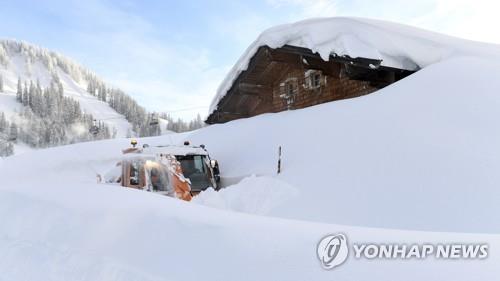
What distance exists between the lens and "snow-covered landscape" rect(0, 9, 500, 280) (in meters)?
2.30

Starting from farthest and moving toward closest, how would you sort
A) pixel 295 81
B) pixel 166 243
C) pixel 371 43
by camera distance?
pixel 295 81
pixel 371 43
pixel 166 243

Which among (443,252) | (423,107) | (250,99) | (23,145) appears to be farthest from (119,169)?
(23,145)

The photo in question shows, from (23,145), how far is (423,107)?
97415mm

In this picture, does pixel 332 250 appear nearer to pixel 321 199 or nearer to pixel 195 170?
pixel 321 199

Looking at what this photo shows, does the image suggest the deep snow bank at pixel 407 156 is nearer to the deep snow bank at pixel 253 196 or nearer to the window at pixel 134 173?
the deep snow bank at pixel 253 196

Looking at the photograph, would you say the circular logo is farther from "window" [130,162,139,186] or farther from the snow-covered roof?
the snow-covered roof

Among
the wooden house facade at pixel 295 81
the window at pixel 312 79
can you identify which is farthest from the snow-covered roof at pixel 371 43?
the window at pixel 312 79

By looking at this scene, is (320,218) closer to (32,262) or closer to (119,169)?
(32,262)

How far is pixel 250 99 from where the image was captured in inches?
637

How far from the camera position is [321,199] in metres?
5.63

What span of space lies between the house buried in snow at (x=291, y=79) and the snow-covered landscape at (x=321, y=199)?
0.42m

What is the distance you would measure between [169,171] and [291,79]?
309 inches

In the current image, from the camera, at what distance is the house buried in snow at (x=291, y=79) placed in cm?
998

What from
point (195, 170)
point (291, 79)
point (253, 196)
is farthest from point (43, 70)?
point (253, 196)
